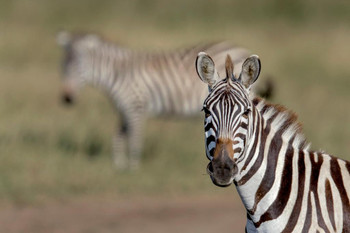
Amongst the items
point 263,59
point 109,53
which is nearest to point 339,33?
point 263,59

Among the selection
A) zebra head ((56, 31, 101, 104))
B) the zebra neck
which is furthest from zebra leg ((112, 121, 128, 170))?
zebra head ((56, 31, 101, 104))

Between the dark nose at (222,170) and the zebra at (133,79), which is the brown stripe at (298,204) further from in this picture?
the zebra at (133,79)

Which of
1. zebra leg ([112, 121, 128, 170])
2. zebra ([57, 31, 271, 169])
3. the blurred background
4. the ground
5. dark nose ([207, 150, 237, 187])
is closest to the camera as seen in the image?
dark nose ([207, 150, 237, 187])

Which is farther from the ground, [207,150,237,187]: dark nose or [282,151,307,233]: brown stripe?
[207,150,237,187]: dark nose

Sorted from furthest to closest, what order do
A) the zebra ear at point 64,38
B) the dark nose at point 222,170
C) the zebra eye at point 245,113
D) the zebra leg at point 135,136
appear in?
the zebra ear at point 64,38
the zebra leg at point 135,136
the zebra eye at point 245,113
the dark nose at point 222,170

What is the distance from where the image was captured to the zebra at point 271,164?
17.2 ft

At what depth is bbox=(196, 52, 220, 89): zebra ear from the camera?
5465 mm

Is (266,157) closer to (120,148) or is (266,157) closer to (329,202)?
(329,202)

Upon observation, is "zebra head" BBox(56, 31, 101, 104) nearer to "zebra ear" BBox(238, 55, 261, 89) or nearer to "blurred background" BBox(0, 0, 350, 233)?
"blurred background" BBox(0, 0, 350, 233)

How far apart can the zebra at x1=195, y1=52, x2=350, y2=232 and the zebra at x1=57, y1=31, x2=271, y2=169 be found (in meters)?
7.78

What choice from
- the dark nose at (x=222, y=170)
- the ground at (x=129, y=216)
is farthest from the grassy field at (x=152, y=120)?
the dark nose at (x=222, y=170)

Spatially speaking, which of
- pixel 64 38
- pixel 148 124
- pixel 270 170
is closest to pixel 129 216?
pixel 64 38

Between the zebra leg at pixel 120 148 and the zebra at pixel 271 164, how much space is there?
7.84 metres

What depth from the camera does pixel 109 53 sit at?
14750mm
